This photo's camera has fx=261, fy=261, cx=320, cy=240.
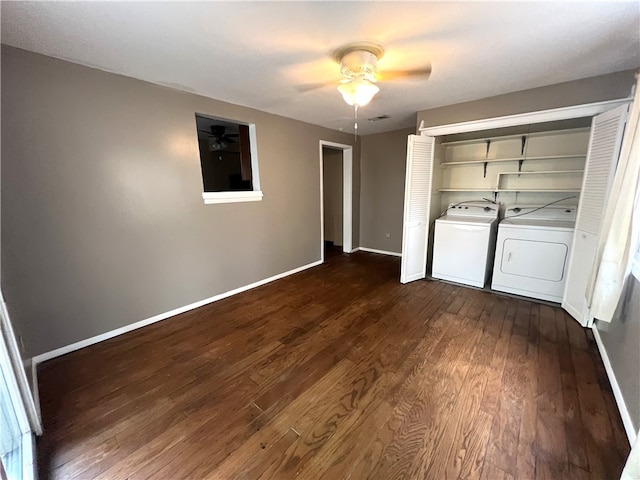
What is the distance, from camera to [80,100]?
2.07m

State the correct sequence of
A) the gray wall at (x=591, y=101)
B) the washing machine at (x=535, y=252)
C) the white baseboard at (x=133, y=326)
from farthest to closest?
1. the washing machine at (x=535, y=252)
2. the white baseboard at (x=133, y=326)
3. the gray wall at (x=591, y=101)

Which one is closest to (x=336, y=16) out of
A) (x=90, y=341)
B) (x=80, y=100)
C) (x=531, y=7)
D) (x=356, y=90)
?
(x=356, y=90)

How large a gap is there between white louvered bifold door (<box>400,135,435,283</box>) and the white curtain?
178cm

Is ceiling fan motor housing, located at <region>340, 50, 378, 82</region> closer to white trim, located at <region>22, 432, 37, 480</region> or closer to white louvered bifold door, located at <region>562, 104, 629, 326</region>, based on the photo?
white louvered bifold door, located at <region>562, 104, 629, 326</region>

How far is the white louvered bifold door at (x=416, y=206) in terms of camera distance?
335 cm

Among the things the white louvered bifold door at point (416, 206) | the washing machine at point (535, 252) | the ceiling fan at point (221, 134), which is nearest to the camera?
the washing machine at point (535, 252)

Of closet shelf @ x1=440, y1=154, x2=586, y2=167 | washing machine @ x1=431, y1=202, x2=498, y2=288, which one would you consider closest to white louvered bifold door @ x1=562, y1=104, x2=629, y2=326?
closet shelf @ x1=440, y1=154, x2=586, y2=167

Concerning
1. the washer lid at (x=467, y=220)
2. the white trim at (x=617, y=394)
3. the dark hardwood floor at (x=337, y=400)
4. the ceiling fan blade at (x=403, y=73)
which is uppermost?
the ceiling fan blade at (x=403, y=73)

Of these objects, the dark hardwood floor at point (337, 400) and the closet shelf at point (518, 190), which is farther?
the closet shelf at point (518, 190)

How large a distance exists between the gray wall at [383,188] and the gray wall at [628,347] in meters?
3.17

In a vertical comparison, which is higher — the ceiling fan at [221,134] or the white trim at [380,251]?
the ceiling fan at [221,134]

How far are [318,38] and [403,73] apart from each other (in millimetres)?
923

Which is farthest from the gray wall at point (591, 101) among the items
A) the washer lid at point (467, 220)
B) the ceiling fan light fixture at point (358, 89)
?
the ceiling fan light fixture at point (358, 89)

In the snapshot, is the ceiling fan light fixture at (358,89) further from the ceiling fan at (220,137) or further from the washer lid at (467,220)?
the ceiling fan at (220,137)
